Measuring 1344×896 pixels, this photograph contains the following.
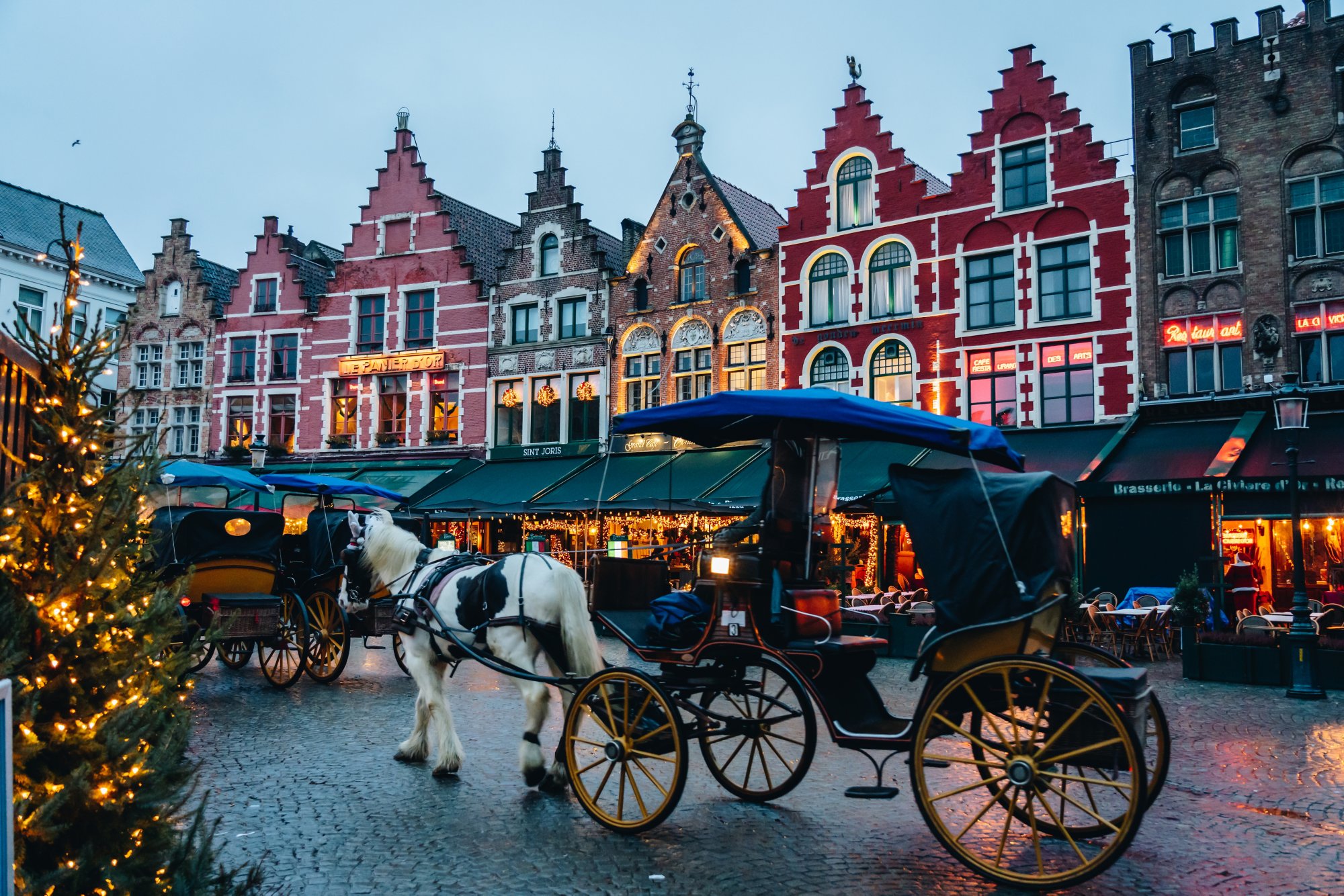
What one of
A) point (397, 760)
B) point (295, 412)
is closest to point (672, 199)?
point (295, 412)

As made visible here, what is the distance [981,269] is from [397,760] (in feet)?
62.6

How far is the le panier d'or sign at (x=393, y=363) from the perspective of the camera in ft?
99.3

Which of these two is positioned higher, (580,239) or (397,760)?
(580,239)

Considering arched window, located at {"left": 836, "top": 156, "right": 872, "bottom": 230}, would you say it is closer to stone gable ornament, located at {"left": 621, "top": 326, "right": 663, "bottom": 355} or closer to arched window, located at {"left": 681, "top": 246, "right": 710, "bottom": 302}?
arched window, located at {"left": 681, "top": 246, "right": 710, "bottom": 302}

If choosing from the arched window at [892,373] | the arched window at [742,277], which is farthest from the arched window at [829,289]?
the arched window at [742,277]

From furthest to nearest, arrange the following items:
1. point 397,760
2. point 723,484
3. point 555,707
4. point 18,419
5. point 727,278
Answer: point 727,278 < point 723,484 < point 555,707 < point 397,760 < point 18,419

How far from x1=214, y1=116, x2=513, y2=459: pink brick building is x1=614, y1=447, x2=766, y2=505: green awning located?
23.2 feet

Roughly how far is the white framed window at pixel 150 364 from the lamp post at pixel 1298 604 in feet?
107

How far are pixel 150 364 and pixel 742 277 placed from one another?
20785 millimetres

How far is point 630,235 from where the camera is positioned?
2911 centimetres

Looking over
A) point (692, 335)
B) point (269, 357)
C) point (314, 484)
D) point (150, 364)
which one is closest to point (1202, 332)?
point (692, 335)

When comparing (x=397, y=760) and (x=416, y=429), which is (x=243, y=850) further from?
(x=416, y=429)

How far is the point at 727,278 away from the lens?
26.2m

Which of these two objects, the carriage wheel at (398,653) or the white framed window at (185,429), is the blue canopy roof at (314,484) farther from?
the white framed window at (185,429)
